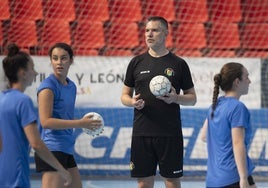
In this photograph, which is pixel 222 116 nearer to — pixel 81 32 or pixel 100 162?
pixel 100 162

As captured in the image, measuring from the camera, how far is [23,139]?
442 cm

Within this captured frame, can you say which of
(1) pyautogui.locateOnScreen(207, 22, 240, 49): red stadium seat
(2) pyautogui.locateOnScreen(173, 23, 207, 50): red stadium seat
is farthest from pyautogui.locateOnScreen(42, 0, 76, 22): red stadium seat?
(1) pyautogui.locateOnScreen(207, 22, 240, 49): red stadium seat

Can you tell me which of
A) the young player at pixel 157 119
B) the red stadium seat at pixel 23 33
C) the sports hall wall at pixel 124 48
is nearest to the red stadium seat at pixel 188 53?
the sports hall wall at pixel 124 48

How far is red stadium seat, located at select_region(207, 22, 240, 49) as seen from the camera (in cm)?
1117

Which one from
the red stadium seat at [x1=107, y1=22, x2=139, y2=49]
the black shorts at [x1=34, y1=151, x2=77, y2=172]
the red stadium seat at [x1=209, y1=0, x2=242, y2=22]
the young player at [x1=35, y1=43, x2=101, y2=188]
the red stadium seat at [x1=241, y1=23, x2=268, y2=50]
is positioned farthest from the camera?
the red stadium seat at [x1=209, y1=0, x2=242, y2=22]

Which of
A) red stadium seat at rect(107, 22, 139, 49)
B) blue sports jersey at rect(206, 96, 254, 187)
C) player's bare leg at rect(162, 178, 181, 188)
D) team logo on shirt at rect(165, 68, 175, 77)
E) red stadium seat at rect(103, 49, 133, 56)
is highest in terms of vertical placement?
red stadium seat at rect(107, 22, 139, 49)

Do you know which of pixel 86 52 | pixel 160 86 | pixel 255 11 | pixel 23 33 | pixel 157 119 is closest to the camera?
pixel 160 86

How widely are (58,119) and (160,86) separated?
979mm

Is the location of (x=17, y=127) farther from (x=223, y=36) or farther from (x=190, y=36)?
(x=223, y=36)

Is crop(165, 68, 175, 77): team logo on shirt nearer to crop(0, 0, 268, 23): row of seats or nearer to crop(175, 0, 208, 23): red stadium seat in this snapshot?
crop(0, 0, 268, 23): row of seats

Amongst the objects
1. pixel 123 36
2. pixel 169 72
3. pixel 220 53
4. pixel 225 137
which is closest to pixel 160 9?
pixel 123 36

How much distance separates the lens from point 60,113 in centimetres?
581

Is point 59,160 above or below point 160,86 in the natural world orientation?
below

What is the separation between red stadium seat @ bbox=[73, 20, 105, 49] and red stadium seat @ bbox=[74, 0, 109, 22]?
0.15 m
